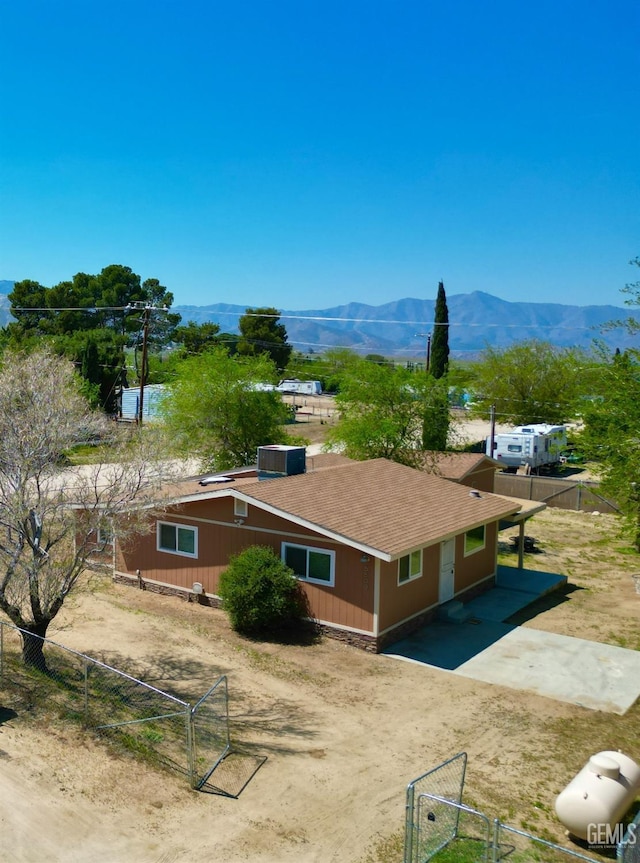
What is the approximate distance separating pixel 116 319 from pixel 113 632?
7131 cm

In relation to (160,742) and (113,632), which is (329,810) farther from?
(113,632)

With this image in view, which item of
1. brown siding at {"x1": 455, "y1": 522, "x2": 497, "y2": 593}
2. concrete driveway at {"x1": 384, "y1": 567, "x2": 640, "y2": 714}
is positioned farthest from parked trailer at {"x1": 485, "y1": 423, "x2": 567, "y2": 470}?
concrete driveway at {"x1": 384, "y1": 567, "x2": 640, "y2": 714}

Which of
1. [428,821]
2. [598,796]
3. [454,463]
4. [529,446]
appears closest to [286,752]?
[428,821]

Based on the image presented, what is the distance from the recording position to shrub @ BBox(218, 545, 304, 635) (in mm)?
17703

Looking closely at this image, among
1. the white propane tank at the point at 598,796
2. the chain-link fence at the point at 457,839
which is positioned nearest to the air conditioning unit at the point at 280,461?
the chain-link fence at the point at 457,839

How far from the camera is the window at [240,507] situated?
63.6ft

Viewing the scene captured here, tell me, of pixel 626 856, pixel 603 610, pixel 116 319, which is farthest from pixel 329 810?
pixel 116 319

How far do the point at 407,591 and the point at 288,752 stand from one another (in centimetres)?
669

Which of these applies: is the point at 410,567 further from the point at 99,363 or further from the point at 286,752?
the point at 99,363

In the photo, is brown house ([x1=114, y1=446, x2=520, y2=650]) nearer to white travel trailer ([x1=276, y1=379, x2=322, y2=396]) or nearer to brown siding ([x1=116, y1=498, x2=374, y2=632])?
brown siding ([x1=116, y1=498, x2=374, y2=632])

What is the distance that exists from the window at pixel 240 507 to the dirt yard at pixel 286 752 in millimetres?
2698

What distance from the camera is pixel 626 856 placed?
8.25 m

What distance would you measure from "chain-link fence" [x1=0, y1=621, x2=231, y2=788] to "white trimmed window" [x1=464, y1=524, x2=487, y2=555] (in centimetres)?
986

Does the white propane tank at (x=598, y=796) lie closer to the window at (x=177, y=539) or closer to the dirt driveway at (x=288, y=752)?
the dirt driveway at (x=288, y=752)
